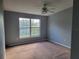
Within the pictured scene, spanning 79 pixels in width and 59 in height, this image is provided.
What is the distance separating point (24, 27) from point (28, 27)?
318 millimetres

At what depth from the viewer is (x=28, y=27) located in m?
5.79

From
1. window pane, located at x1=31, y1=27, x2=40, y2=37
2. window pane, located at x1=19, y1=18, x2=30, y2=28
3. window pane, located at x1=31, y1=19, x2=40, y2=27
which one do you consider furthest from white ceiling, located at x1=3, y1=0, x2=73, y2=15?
window pane, located at x1=31, y1=27, x2=40, y2=37

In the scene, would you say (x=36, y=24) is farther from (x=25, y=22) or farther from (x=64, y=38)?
(x=64, y=38)

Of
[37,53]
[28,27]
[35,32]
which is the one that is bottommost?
[37,53]

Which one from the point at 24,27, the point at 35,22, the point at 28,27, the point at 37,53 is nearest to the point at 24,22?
the point at 24,27

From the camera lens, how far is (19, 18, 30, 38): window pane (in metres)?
5.42

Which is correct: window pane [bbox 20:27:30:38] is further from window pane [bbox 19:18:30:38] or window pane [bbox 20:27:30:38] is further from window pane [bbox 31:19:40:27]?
window pane [bbox 31:19:40:27]

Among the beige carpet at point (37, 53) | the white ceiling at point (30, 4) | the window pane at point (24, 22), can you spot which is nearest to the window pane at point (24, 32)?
the window pane at point (24, 22)

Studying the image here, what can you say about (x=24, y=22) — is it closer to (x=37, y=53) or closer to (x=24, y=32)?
(x=24, y=32)

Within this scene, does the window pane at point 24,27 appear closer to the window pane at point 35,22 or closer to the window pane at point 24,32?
the window pane at point 24,32

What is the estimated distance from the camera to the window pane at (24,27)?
5422mm

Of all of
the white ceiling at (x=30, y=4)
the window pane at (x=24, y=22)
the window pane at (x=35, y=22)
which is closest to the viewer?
the white ceiling at (x=30, y=4)

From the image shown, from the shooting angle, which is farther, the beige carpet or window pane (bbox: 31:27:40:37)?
window pane (bbox: 31:27:40:37)

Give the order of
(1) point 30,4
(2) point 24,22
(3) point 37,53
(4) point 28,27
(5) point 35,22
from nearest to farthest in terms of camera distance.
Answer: (1) point 30,4 → (3) point 37,53 → (2) point 24,22 → (4) point 28,27 → (5) point 35,22
